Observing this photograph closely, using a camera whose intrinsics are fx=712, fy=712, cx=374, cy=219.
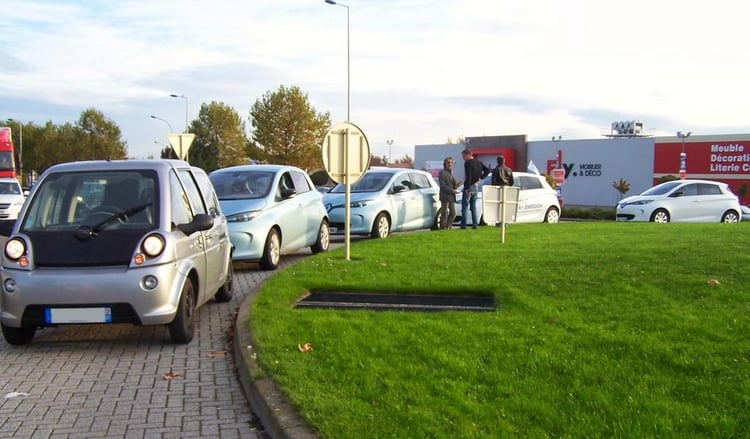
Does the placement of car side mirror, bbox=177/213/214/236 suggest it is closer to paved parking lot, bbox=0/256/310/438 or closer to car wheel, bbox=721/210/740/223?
paved parking lot, bbox=0/256/310/438

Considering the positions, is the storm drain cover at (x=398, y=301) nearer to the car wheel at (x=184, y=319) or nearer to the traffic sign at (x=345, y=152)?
the car wheel at (x=184, y=319)

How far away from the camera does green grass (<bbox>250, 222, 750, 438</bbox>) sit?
4.02m

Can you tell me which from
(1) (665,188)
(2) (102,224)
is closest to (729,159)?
(1) (665,188)

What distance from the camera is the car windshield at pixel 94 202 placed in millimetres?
6453

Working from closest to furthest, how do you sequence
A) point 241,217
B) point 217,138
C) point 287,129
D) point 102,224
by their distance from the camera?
1. point 102,224
2. point 241,217
3. point 287,129
4. point 217,138

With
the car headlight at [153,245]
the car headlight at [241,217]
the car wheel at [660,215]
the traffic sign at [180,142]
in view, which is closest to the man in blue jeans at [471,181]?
the car headlight at [241,217]

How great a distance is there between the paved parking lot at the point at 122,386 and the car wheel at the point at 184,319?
0.35 ft

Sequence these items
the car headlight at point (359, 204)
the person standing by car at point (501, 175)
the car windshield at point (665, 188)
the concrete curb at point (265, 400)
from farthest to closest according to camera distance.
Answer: the car windshield at point (665, 188), the person standing by car at point (501, 175), the car headlight at point (359, 204), the concrete curb at point (265, 400)

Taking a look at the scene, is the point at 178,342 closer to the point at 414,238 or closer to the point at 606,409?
the point at 606,409

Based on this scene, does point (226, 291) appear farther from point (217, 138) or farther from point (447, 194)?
point (217, 138)

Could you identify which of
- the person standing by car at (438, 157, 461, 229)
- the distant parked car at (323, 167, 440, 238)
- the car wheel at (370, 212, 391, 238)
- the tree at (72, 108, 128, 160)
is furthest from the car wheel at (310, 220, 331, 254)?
the tree at (72, 108, 128, 160)

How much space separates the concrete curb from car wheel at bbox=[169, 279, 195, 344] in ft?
1.74

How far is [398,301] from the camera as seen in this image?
7.84 metres

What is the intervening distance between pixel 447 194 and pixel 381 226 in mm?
2176
